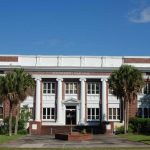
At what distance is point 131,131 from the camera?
55.4 meters

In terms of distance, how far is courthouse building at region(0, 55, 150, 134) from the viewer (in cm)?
6456

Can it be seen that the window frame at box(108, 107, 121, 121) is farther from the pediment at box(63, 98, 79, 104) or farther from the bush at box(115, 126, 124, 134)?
the bush at box(115, 126, 124, 134)

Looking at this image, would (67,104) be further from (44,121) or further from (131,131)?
(131,131)

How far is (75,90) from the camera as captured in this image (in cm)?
6581

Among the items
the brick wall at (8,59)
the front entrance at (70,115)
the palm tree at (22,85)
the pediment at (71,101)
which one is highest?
the brick wall at (8,59)

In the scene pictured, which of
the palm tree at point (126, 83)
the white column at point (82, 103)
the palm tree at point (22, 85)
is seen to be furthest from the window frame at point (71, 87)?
the palm tree at point (22, 85)

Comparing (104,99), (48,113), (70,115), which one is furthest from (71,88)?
(104,99)

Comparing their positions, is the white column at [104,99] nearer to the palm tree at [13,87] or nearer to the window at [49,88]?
the window at [49,88]

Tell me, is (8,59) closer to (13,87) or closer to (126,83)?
(13,87)

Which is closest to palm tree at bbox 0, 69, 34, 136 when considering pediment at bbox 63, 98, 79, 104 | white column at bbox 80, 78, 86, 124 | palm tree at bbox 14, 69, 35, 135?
palm tree at bbox 14, 69, 35, 135

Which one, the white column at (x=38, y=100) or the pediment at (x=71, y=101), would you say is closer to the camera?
the white column at (x=38, y=100)

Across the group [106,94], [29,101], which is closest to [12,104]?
[29,101]

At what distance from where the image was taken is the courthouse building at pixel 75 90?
2542 inches

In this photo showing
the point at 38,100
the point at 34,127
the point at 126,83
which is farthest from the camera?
the point at 38,100
